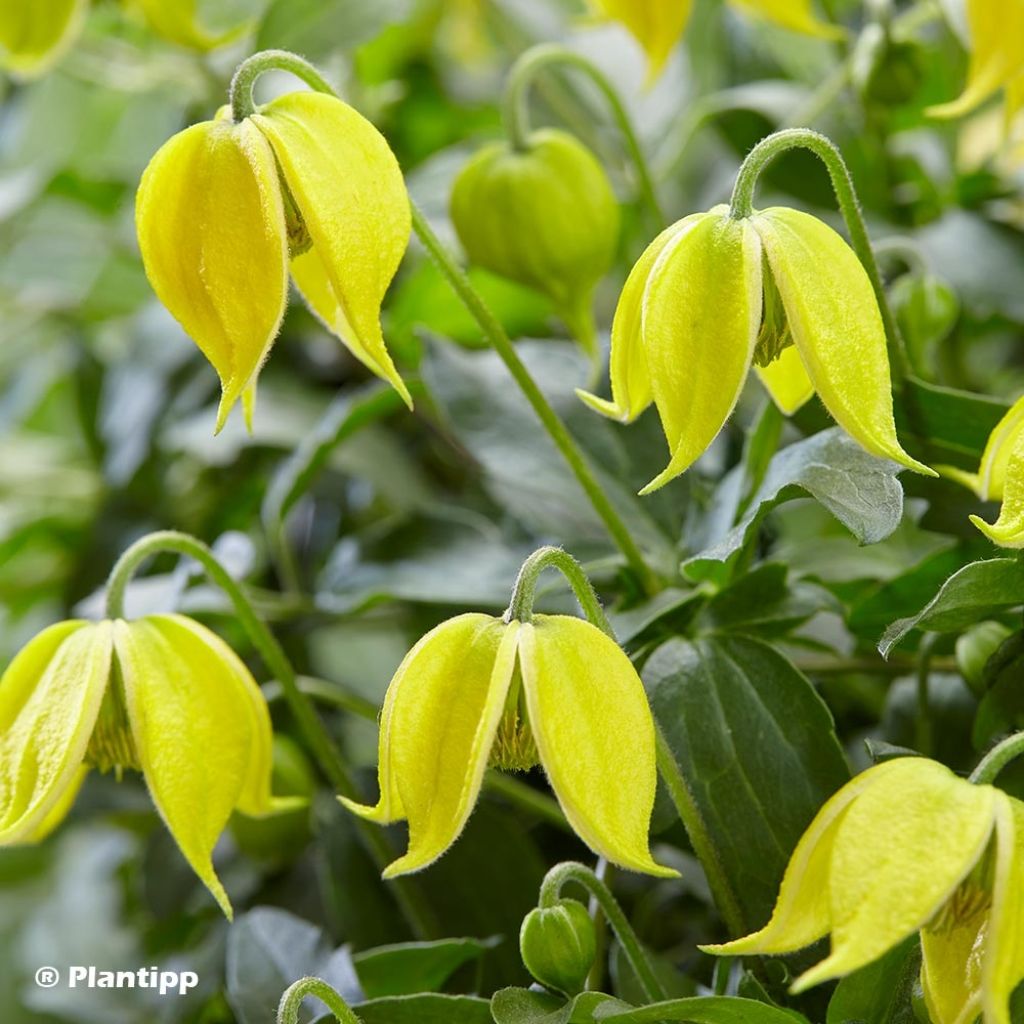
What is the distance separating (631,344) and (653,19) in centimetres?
23

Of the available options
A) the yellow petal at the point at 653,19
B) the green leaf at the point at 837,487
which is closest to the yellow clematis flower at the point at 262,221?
the green leaf at the point at 837,487

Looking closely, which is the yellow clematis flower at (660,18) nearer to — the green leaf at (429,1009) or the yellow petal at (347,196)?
the yellow petal at (347,196)

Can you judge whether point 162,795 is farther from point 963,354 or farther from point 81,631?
point 963,354

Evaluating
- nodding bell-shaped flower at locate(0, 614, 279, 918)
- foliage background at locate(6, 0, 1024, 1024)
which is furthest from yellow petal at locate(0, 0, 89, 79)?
nodding bell-shaped flower at locate(0, 614, 279, 918)

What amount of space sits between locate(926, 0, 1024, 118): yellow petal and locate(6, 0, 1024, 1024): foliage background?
74 mm

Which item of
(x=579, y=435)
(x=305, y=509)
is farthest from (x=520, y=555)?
(x=305, y=509)

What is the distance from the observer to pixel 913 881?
0.96 feet

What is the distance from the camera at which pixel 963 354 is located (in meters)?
0.68

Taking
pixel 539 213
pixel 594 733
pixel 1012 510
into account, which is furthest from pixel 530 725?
pixel 539 213

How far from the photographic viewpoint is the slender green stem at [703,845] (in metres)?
0.38

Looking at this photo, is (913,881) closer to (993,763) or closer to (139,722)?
(993,763)

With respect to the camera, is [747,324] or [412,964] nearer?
[747,324]

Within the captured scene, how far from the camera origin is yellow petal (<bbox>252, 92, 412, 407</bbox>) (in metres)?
0.36

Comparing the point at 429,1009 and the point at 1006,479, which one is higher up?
the point at 1006,479
